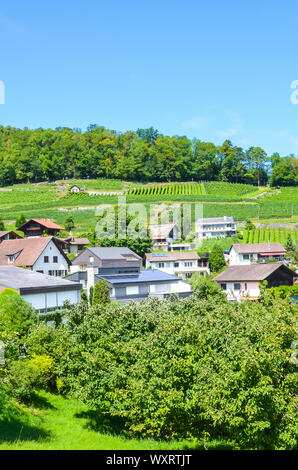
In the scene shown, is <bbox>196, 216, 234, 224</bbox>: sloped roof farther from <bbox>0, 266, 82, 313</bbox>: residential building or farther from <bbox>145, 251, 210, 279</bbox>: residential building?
<bbox>0, 266, 82, 313</bbox>: residential building

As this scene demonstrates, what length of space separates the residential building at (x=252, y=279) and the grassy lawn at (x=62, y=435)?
95.1 feet

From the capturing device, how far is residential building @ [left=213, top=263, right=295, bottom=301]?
45750 mm

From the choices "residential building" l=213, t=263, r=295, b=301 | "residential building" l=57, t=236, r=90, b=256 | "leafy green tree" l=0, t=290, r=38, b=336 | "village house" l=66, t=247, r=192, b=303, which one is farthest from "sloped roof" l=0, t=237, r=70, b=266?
"leafy green tree" l=0, t=290, r=38, b=336

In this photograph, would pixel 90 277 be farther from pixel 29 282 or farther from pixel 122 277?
pixel 29 282

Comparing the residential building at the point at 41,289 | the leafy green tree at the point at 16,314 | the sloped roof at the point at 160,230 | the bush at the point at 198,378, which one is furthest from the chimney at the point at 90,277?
the sloped roof at the point at 160,230

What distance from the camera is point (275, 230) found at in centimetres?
7594

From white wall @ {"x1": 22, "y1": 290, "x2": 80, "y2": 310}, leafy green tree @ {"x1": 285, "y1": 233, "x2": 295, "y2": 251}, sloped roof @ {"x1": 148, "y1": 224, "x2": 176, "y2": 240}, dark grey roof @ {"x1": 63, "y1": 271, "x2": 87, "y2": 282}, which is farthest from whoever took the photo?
sloped roof @ {"x1": 148, "y1": 224, "x2": 176, "y2": 240}

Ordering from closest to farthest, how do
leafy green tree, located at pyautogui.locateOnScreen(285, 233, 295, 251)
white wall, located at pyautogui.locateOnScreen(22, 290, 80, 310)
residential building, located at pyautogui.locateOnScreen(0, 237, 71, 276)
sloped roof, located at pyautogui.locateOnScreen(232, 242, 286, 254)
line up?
white wall, located at pyautogui.locateOnScreen(22, 290, 80, 310), residential building, located at pyautogui.locateOnScreen(0, 237, 71, 276), sloped roof, located at pyautogui.locateOnScreen(232, 242, 286, 254), leafy green tree, located at pyautogui.locateOnScreen(285, 233, 295, 251)

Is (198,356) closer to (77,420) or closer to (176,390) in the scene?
(176,390)

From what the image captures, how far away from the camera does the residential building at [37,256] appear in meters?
43.5

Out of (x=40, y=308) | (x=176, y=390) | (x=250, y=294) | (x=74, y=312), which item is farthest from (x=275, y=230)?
(x=176, y=390)

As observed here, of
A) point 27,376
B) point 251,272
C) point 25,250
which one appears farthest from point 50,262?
point 27,376

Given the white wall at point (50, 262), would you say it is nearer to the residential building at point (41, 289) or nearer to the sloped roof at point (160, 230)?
the residential building at point (41, 289)

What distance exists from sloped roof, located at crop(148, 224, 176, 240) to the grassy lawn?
53.2m
